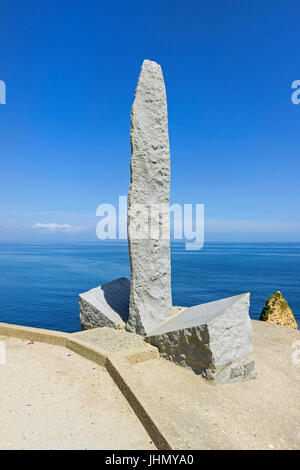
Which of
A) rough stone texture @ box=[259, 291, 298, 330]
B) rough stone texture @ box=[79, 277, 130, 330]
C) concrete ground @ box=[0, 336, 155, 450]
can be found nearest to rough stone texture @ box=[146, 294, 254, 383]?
concrete ground @ box=[0, 336, 155, 450]

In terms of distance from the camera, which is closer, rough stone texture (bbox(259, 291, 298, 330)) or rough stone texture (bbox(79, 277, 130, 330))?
rough stone texture (bbox(79, 277, 130, 330))

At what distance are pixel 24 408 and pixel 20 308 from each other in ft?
55.3

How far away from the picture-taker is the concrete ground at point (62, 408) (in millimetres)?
3215

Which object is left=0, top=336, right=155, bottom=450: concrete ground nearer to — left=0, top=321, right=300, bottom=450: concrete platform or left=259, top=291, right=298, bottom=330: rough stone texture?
left=0, top=321, right=300, bottom=450: concrete platform

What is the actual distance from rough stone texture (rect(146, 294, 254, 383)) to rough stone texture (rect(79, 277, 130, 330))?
77.5 inches

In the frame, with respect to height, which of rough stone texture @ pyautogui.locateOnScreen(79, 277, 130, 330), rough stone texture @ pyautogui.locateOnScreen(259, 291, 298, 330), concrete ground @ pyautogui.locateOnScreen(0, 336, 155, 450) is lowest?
rough stone texture @ pyautogui.locateOnScreen(259, 291, 298, 330)

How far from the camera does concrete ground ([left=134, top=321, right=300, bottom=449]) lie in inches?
132

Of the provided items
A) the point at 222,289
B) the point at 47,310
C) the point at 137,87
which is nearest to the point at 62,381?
the point at 137,87

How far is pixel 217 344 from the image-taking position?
4.90m

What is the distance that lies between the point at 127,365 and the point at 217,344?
1.49 metres

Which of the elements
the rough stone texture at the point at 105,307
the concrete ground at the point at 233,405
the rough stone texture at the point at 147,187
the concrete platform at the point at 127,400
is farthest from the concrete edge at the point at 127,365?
the rough stone texture at the point at 105,307

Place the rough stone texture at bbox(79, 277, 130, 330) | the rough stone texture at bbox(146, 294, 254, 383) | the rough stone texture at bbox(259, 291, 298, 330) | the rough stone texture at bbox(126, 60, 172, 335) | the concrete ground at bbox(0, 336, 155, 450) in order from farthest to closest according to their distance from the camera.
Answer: the rough stone texture at bbox(259, 291, 298, 330), the rough stone texture at bbox(79, 277, 130, 330), the rough stone texture at bbox(126, 60, 172, 335), the rough stone texture at bbox(146, 294, 254, 383), the concrete ground at bbox(0, 336, 155, 450)

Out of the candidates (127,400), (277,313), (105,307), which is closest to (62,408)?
(127,400)

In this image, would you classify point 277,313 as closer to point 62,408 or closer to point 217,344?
point 217,344
